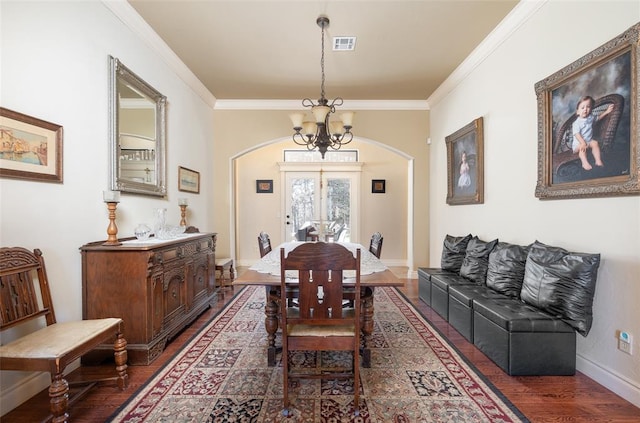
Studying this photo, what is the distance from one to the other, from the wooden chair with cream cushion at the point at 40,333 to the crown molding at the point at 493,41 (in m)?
4.12

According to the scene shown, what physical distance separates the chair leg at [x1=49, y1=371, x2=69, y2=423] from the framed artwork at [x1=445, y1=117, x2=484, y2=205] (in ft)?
12.7

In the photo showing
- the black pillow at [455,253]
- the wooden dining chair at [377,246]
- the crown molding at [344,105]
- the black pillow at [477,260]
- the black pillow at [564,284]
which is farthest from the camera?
the crown molding at [344,105]

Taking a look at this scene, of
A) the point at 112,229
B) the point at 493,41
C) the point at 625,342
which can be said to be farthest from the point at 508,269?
the point at 112,229

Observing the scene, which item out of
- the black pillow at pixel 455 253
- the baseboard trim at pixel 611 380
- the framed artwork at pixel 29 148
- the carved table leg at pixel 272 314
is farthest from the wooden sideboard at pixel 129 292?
the baseboard trim at pixel 611 380

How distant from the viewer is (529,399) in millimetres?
1837

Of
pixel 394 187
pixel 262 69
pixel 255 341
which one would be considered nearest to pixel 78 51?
pixel 262 69

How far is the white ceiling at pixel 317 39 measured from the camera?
8.61 feet

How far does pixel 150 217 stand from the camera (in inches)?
120

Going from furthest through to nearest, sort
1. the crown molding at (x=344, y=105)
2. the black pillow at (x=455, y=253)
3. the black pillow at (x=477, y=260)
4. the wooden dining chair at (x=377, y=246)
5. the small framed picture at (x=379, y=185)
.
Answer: the small framed picture at (x=379, y=185), the crown molding at (x=344, y=105), the black pillow at (x=455, y=253), the wooden dining chair at (x=377, y=246), the black pillow at (x=477, y=260)

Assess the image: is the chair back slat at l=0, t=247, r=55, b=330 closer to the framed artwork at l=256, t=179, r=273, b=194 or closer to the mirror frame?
the mirror frame

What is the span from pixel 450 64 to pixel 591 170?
233cm

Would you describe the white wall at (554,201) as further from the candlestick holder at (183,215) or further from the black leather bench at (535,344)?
the candlestick holder at (183,215)

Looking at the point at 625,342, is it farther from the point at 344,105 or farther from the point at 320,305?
the point at 344,105

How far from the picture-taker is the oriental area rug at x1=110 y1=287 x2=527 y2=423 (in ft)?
5.60
